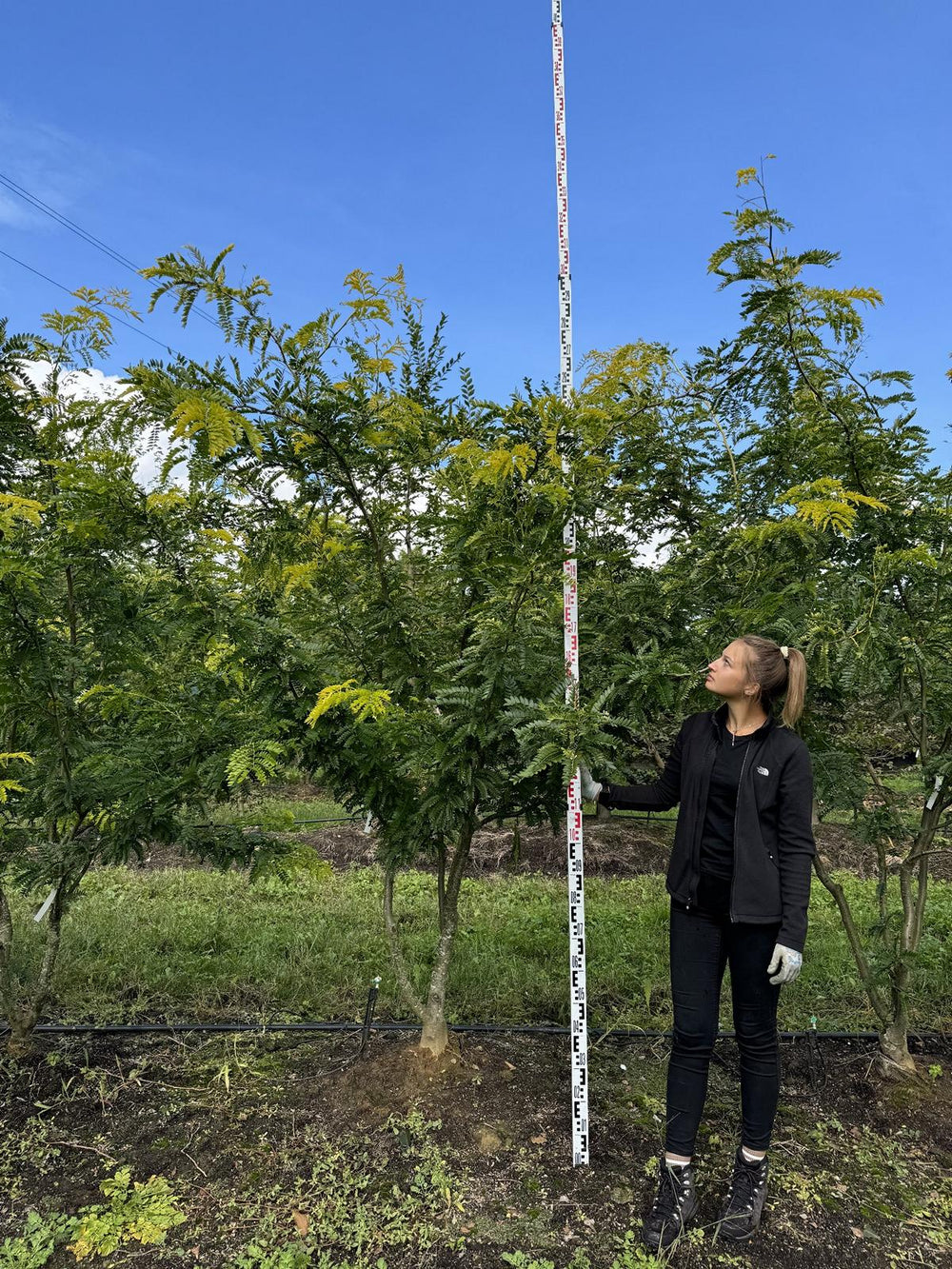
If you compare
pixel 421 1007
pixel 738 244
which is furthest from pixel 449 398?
pixel 421 1007

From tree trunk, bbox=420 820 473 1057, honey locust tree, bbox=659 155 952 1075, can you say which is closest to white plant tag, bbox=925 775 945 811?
honey locust tree, bbox=659 155 952 1075

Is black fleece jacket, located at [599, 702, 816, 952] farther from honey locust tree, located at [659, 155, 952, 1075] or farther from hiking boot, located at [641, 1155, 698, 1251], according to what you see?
hiking boot, located at [641, 1155, 698, 1251]

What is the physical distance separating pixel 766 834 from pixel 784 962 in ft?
1.26

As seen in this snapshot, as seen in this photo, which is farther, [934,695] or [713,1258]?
[934,695]

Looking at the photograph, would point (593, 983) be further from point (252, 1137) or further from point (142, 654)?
point (142, 654)

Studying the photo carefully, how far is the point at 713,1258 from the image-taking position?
7.77 feet

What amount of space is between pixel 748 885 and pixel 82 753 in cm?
262

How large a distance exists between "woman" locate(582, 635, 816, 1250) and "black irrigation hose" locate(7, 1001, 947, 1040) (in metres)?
1.06

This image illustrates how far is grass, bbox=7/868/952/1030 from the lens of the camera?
403 centimetres

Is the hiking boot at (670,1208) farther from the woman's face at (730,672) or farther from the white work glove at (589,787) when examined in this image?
the woman's face at (730,672)

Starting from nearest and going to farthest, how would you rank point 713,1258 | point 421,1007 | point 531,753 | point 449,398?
point 713,1258, point 531,753, point 449,398, point 421,1007

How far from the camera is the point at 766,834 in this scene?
2.48 metres

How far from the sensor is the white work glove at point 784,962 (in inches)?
92.4

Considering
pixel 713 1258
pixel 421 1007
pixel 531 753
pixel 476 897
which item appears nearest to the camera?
pixel 713 1258
